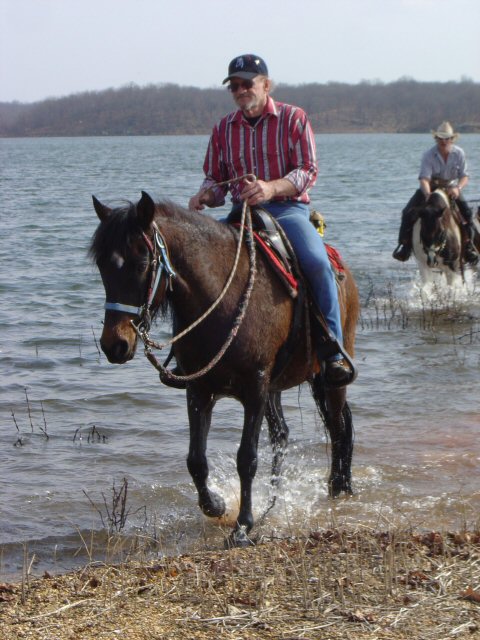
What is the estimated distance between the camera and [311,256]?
698 cm

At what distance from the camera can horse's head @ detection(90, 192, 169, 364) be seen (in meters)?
5.59

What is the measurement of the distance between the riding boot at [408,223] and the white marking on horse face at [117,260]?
11.1 metres

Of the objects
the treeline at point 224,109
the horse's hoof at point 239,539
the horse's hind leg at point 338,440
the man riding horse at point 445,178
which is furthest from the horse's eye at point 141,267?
the treeline at point 224,109

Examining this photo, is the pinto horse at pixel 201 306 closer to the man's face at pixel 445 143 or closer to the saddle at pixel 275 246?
the saddle at pixel 275 246

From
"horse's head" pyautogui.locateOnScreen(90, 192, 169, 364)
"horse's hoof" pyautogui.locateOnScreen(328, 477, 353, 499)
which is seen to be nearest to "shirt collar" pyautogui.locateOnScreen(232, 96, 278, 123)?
"horse's head" pyautogui.locateOnScreen(90, 192, 169, 364)

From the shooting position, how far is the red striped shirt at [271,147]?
697 cm

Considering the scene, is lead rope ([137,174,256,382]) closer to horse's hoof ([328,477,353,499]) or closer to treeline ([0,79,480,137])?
horse's hoof ([328,477,353,499])

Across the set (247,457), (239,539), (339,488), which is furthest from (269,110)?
(339,488)

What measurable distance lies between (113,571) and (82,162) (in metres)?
72.5

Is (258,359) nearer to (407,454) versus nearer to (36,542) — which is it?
(36,542)

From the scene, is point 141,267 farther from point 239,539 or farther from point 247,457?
point 239,539

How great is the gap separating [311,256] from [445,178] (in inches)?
376

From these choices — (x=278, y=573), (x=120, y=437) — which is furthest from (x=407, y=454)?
(x=278, y=573)

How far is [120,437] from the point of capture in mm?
9914
